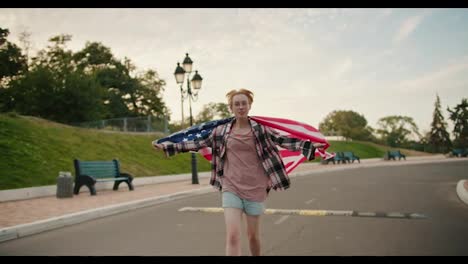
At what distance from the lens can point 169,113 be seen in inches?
3465

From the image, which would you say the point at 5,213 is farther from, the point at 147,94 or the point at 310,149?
the point at 147,94

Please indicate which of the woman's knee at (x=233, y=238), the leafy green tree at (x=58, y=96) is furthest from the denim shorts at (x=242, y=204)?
the leafy green tree at (x=58, y=96)

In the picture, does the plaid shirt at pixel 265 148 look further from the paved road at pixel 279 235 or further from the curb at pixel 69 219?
the curb at pixel 69 219

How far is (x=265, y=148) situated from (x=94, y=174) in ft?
40.1

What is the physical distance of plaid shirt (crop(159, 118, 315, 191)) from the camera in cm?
447

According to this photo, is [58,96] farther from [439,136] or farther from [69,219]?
[439,136]

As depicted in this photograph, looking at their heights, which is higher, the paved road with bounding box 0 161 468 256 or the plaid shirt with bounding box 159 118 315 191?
the plaid shirt with bounding box 159 118 315 191

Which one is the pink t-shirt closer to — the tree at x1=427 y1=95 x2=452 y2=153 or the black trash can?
the black trash can

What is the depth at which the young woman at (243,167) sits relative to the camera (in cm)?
432

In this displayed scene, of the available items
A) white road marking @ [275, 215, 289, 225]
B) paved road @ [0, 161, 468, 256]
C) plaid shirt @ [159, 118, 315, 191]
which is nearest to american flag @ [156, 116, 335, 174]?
plaid shirt @ [159, 118, 315, 191]

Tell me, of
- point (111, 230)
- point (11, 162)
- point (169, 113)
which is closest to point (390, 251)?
point (111, 230)

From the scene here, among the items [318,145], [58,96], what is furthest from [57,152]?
[58,96]

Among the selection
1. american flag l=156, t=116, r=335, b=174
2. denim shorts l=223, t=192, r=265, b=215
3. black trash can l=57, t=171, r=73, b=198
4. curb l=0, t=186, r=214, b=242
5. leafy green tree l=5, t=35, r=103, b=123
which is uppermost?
leafy green tree l=5, t=35, r=103, b=123

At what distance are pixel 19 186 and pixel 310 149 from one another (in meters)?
12.8
